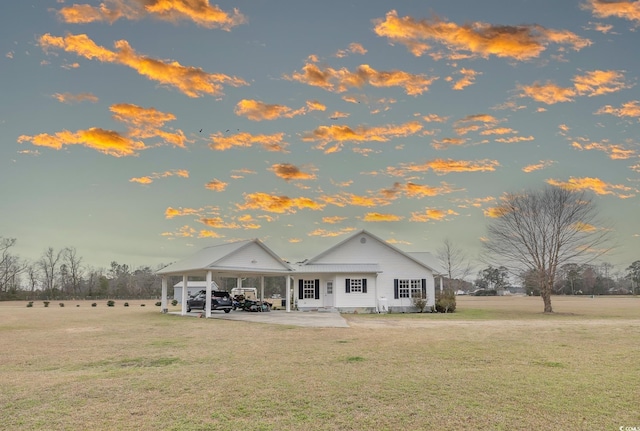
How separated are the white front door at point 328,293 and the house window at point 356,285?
1374 millimetres

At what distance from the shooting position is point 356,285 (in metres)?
36.3

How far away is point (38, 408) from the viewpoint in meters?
7.83

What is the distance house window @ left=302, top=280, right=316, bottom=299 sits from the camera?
37.5 meters

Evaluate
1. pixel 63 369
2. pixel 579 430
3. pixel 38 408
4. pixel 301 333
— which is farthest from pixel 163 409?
pixel 301 333

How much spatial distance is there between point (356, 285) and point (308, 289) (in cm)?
387

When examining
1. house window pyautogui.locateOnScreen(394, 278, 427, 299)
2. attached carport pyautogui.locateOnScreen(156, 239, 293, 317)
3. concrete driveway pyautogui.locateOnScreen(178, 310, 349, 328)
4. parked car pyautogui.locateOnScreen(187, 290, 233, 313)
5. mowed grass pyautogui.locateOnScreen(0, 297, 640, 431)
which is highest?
attached carport pyautogui.locateOnScreen(156, 239, 293, 317)

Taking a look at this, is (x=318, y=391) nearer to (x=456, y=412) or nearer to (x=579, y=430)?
(x=456, y=412)

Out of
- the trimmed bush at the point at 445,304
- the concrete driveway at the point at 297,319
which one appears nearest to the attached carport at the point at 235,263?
the concrete driveway at the point at 297,319

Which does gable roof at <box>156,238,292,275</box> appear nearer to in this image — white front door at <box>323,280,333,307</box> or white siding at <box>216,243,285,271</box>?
white siding at <box>216,243,285,271</box>

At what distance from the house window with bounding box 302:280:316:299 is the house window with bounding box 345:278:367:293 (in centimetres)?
283

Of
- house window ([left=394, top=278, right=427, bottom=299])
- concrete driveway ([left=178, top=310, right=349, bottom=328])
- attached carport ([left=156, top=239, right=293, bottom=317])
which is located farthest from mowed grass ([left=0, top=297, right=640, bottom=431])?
house window ([left=394, top=278, right=427, bottom=299])

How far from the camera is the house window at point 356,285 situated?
36.3 m

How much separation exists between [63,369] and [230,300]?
884 inches

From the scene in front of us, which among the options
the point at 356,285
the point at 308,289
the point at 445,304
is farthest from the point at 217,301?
the point at 445,304
